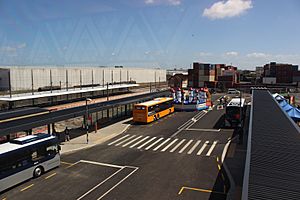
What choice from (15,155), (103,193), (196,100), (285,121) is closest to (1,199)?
(15,155)

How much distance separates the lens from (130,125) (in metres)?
34.4

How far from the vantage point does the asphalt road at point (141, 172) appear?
14.6 m

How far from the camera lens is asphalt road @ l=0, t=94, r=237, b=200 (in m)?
14.6

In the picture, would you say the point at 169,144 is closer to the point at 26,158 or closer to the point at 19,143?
the point at 26,158

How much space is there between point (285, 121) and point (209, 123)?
1686 centimetres

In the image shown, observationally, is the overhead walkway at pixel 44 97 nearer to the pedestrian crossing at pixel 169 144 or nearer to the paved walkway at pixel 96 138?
the paved walkway at pixel 96 138

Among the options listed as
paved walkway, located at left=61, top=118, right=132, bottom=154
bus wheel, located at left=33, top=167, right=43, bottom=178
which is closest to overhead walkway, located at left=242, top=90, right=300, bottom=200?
bus wheel, located at left=33, top=167, right=43, bottom=178

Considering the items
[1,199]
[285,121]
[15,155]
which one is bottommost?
[1,199]

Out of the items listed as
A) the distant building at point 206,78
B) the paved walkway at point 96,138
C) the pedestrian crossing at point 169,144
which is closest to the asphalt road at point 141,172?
the pedestrian crossing at point 169,144

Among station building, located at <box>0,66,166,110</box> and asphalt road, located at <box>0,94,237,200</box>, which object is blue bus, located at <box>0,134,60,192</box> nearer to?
asphalt road, located at <box>0,94,237,200</box>

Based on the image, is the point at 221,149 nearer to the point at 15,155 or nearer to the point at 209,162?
the point at 209,162

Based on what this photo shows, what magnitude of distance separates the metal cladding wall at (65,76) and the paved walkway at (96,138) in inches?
919

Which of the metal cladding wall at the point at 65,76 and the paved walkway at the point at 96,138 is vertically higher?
the metal cladding wall at the point at 65,76

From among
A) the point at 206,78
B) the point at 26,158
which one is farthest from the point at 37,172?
the point at 206,78
